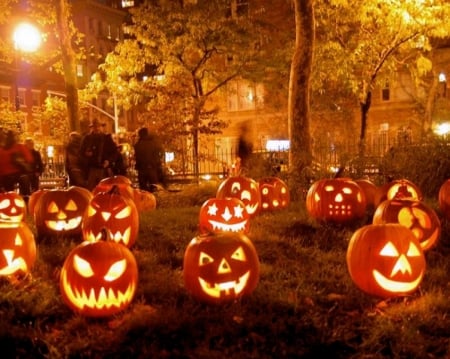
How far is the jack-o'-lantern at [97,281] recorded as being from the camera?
15.4 feet

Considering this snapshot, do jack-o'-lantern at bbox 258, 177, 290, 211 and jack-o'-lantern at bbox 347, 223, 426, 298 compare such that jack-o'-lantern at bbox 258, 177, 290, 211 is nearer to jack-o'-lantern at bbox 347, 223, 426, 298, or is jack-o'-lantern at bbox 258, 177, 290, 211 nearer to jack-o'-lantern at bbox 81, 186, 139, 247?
jack-o'-lantern at bbox 81, 186, 139, 247

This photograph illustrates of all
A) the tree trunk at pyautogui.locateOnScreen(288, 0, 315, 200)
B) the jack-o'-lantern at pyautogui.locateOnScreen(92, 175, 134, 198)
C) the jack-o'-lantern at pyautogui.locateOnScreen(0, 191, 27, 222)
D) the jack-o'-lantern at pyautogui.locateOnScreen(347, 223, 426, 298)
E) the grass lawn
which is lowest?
the grass lawn

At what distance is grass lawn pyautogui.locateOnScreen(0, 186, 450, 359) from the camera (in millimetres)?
4055

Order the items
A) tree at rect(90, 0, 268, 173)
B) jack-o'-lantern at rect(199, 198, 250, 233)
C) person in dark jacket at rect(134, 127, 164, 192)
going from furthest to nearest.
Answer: tree at rect(90, 0, 268, 173), person in dark jacket at rect(134, 127, 164, 192), jack-o'-lantern at rect(199, 198, 250, 233)

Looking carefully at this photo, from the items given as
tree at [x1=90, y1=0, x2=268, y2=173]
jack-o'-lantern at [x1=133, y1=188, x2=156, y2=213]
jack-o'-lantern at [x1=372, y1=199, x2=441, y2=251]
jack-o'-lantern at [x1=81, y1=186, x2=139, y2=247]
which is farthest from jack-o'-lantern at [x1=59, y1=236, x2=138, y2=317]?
tree at [x1=90, y1=0, x2=268, y2=173]

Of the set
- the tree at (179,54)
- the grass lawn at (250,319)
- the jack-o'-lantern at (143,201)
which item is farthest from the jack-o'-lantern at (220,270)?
the tree at (179,54)

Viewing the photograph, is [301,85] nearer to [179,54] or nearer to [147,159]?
[147,159]

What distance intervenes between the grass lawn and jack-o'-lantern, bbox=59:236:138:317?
4.0 inches

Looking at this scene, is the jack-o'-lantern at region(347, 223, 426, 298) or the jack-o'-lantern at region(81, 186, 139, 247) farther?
the jack-o'-lantern at region(81, 186, 139, 247)

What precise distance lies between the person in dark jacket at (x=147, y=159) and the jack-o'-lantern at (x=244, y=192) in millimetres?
4102

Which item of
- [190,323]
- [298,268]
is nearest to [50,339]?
[190,323]

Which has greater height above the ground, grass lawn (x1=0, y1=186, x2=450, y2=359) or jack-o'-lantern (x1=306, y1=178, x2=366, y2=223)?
jack-o'-lantern (x1=306, y1=178, x2=366, y2=223)

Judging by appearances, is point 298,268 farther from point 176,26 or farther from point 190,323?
point 176,26

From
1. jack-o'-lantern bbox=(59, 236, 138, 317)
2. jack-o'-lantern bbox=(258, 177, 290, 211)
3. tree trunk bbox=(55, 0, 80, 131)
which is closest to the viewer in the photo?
jack-o'-lantern bbox=(59, 236, 138, 317)
